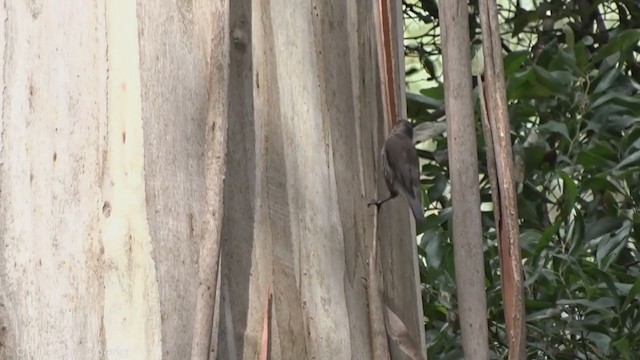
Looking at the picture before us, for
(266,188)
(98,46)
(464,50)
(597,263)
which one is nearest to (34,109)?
(98,46)

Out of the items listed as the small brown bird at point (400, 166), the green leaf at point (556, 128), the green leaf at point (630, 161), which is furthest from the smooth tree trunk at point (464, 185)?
the green leaf at point (556, 128)

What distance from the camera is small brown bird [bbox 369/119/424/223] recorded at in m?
1.17

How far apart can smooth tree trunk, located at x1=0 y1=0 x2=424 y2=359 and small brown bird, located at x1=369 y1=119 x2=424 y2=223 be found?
0.10 meters

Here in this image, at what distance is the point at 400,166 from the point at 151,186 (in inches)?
10.3

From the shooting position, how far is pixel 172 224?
103cm

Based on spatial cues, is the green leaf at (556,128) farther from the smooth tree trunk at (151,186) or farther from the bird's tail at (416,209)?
the smooth tree trunk at (151,186)

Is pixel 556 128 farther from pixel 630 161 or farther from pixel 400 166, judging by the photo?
pixel 400 166

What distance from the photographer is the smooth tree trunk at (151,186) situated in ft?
3.36

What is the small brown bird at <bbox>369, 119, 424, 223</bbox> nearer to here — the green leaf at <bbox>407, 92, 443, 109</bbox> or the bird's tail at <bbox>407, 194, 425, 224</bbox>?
the bird's tail at <bbox>407, 194, 425, 224</bbox>

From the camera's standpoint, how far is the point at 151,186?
1028 millimetres

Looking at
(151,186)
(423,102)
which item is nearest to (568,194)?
(423,102)

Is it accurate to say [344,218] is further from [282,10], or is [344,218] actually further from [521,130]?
[521,130]

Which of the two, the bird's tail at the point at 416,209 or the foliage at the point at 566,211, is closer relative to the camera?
the bird's tail at the point at 416,209

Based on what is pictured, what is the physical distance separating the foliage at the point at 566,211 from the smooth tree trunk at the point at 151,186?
1.03m
